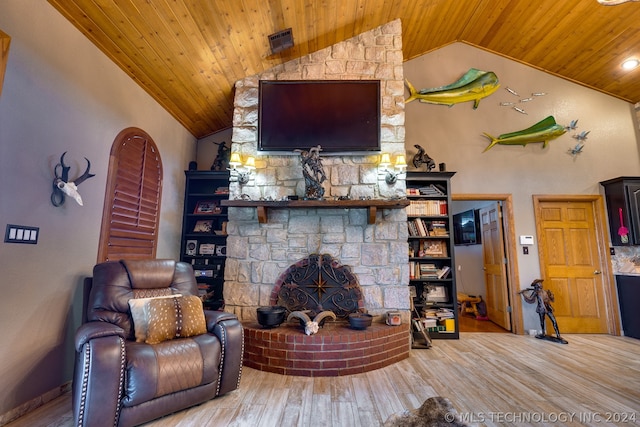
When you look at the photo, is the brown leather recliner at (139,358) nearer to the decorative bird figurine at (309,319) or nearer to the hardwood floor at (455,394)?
the hardwood floor at (455,394)

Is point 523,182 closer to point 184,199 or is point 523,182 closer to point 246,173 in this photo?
point 246,173

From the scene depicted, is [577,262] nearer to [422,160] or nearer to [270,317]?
[422,160]

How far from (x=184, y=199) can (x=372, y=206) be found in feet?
8.82

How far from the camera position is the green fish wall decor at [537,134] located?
14.0ft

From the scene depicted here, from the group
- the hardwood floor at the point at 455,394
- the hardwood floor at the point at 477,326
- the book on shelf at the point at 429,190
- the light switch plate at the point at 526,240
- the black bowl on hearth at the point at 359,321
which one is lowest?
the hardwood floor at the point at 477,326


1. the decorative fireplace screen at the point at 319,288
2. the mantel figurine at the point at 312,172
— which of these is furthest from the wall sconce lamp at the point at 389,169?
the decorative fireplace screen at the point at 319,288

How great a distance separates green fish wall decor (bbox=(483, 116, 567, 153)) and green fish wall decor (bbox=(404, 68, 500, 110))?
66cm

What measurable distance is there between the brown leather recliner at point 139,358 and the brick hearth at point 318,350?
1.92 ft

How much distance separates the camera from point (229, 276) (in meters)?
3.36

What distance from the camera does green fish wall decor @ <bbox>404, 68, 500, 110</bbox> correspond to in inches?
173

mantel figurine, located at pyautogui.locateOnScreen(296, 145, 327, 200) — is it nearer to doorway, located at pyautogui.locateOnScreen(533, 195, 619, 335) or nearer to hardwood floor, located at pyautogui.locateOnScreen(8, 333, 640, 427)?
hardwood floor, located at pyautogui.locateOnScreen(8, 333, 640, 427)

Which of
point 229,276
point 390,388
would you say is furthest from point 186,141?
point 390,388

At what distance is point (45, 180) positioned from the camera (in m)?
2.09

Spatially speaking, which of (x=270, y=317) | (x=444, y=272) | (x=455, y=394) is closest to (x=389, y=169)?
(x=444, y=272)
